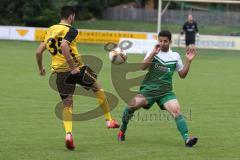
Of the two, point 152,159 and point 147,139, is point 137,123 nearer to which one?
point 147,139

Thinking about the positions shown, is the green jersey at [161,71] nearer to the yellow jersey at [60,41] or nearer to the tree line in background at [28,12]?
the yellow jersey at [60,41]

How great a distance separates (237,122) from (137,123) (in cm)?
187

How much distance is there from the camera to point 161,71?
1034 centimetres

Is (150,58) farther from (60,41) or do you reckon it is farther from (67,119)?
(67,119)

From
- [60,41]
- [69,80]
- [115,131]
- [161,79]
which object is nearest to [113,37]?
[115,131]

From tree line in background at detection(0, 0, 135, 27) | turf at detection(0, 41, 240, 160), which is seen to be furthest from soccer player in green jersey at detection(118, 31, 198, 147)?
tree line in background at detection(0, 0, 135, 27)

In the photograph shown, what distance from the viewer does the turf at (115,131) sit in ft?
31.0

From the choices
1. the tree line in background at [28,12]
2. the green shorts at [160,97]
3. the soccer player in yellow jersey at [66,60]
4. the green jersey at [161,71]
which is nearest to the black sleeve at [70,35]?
the soccer player in yellow jersey at [66,60]

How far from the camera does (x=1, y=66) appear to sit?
78.5 ft

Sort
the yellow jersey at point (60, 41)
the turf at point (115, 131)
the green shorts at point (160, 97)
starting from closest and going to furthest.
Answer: the turf at point (115, 131) → the yellow jersey at point (60, 41) → the green shorts at point (160, 97)

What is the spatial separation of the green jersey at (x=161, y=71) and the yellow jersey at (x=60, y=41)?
1155 millimetres

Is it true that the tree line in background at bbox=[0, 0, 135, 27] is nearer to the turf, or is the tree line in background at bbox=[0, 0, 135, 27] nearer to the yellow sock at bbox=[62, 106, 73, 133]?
the turf

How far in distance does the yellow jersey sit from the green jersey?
116 cm

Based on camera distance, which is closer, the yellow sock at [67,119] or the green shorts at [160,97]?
the yellow sock at [67,119]
